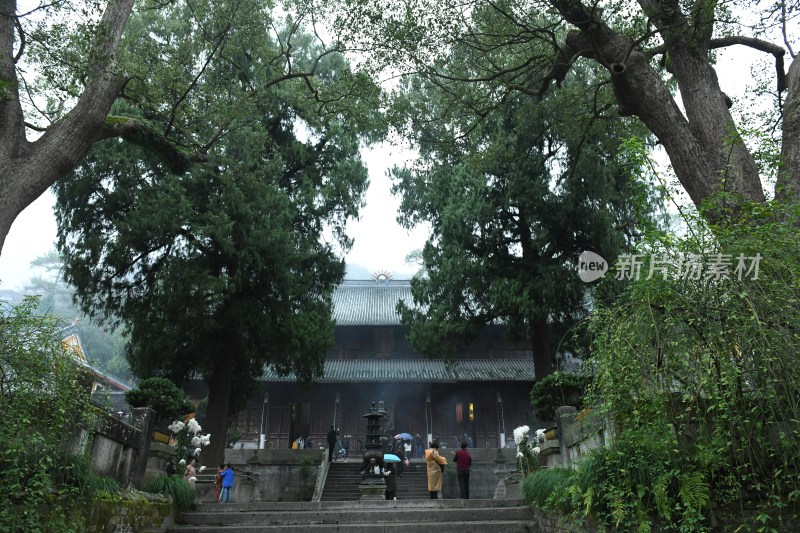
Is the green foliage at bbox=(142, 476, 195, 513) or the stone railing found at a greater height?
the stone railing

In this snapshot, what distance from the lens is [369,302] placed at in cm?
2736

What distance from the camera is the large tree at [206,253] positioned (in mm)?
12445

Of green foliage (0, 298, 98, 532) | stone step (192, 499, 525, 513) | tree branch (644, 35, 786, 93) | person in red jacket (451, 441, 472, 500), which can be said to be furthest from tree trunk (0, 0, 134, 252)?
person in red jacket (451, 441, 472, 500)

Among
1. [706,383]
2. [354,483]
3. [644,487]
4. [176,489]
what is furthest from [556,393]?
[354,483]

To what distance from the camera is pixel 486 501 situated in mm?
8688

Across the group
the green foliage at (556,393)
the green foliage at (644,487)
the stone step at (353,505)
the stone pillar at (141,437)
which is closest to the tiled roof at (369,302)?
the stone step at (353,505)

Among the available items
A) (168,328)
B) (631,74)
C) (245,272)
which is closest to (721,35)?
(631,74)

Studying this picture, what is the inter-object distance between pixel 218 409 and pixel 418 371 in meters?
10.9

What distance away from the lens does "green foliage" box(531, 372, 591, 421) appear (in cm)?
793

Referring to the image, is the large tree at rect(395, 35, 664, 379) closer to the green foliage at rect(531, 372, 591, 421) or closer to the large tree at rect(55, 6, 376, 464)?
the large tree at rect(55, 6, 376, 464)

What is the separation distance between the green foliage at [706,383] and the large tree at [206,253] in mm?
8178

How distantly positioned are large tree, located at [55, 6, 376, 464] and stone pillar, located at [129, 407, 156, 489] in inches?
191

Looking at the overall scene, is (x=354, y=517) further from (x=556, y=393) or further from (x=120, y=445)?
(x=556, y=393)

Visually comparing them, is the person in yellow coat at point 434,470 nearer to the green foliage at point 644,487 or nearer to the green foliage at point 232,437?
the green foliage at point 644,487
